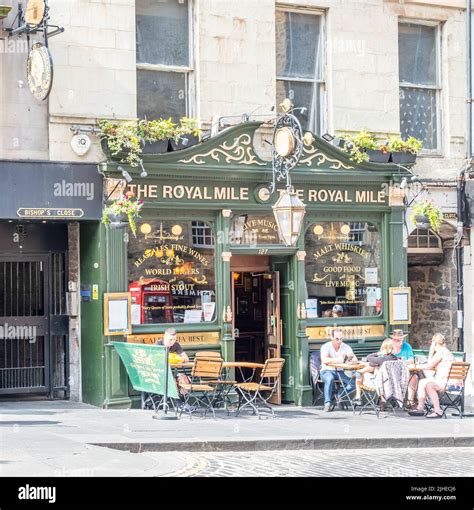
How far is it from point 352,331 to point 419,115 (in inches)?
166

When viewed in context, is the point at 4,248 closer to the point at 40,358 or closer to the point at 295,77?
the point at 40,358

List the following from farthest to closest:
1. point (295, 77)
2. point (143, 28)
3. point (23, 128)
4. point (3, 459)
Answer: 1. point (295, 77)
2. point (143, 28)
3. point (23, 128)
4. point (3, 459)

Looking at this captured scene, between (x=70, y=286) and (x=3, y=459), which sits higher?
(x=70, y=286)

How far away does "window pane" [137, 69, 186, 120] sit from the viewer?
18000 millimetres

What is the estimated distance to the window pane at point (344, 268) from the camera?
19.0 meters

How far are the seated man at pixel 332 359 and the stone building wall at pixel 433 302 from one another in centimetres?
351

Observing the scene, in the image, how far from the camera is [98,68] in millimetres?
17359

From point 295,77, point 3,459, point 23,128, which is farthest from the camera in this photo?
point 295,77

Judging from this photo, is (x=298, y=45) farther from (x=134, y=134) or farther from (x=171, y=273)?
(x=171, y=273)

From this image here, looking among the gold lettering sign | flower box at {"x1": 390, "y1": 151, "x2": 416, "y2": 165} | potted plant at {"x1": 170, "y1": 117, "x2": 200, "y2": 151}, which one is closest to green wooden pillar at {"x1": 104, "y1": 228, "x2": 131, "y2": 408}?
the gold lettering sign

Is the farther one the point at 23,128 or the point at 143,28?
the point at 143,28

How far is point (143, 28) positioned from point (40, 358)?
216 inches
